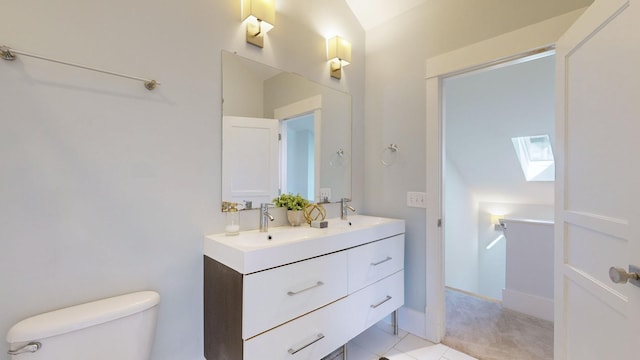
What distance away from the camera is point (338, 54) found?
222 centimetres

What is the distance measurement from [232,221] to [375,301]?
111 centimetres

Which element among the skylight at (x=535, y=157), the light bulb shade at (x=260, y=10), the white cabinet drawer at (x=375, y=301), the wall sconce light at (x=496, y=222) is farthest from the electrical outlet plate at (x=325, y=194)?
the wall sconce light at (x=496, y=222)

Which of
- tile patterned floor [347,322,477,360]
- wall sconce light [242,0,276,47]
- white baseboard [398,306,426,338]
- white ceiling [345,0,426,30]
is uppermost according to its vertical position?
white ceiling [345,0,426,30]

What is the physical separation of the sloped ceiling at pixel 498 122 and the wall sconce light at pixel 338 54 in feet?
2.75

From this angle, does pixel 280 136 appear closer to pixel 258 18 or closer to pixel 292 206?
pixel 292 206

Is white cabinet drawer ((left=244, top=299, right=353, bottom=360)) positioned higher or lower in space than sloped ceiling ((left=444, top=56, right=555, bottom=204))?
lower

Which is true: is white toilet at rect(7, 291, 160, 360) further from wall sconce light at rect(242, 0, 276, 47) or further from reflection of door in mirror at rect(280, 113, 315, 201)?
wall sconce light at rect(242, 0, 276, 47)

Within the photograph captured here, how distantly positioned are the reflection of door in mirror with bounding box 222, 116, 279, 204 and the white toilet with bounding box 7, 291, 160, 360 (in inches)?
26.6

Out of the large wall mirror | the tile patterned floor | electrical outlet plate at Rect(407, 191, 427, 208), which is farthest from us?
electrical outlet plate at Rect(407, 191, 427, 208)

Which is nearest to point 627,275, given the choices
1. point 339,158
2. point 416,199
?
point 416,199

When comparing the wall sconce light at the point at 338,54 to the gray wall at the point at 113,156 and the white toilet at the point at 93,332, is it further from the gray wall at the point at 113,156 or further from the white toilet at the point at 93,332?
the white toilet at the point at 93,332

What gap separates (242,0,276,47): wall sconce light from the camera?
166cm

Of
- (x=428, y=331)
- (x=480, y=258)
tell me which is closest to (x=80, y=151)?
(x=428, y=331)

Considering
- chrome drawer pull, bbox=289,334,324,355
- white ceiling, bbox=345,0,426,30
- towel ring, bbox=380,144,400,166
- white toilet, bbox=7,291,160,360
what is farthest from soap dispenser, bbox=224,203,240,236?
white ceiling, bbox=345,0,426,30
